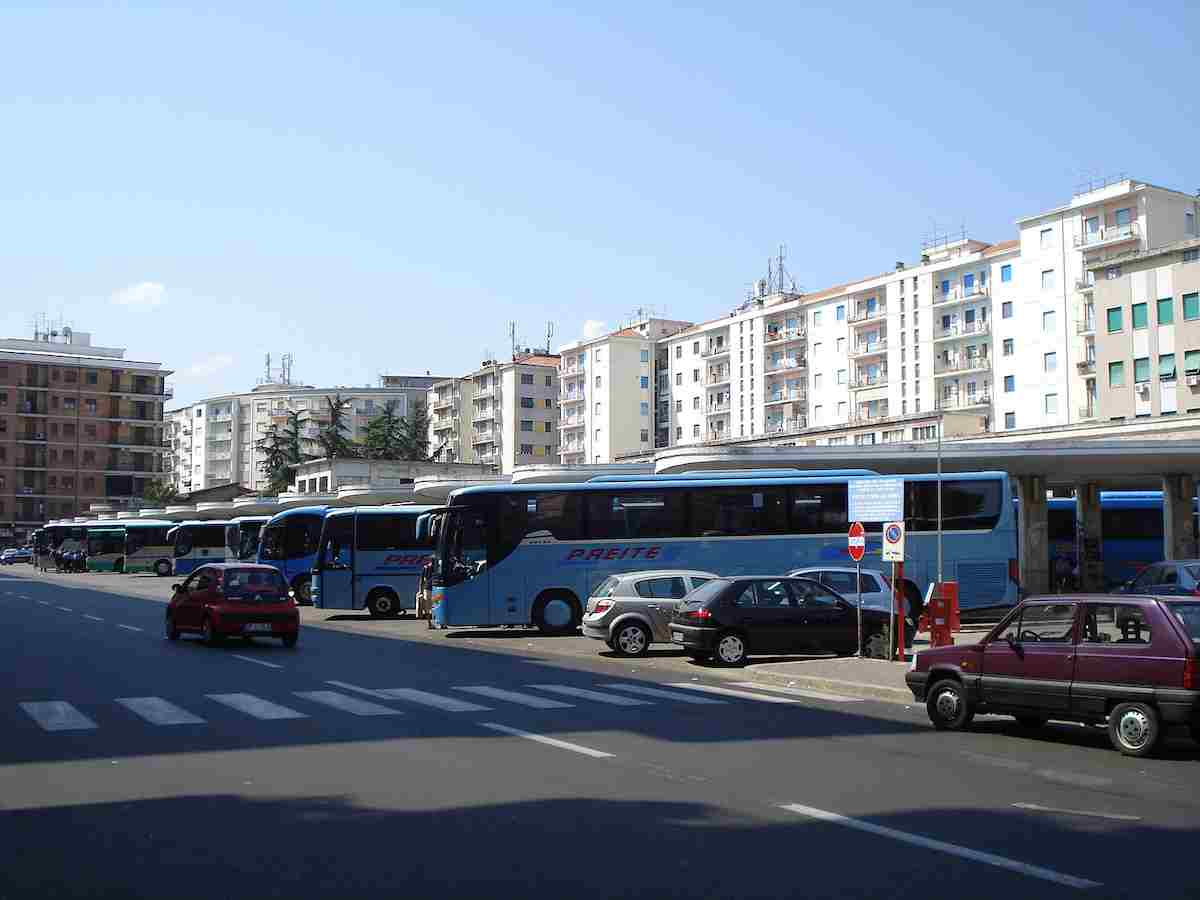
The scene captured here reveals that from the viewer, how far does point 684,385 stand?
4387 inches

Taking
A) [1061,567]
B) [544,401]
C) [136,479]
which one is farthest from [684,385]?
[1061,567]

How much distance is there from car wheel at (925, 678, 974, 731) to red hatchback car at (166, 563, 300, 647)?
580 inches

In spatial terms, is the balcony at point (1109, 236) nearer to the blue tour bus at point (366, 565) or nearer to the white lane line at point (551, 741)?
the blue tour bus at point (366, 565)

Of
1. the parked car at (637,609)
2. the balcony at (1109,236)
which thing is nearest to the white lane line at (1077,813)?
the parked car at (637,609)

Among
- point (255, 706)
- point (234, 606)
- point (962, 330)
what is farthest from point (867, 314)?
point (255, 706)

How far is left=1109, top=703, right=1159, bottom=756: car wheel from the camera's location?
11.7 metres

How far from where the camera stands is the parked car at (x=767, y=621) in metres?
21.7

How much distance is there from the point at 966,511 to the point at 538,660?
37.9 feet

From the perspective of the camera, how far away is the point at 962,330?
87.6 m

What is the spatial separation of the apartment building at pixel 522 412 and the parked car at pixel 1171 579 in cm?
9358

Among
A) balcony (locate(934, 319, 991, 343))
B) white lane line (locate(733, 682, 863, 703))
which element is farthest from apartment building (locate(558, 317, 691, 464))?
white lane line (locate(733, 682, 863, 703))

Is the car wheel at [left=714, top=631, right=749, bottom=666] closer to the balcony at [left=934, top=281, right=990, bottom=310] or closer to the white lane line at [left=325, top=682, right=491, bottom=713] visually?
the white lane line at [left=325, top=682, right=491, bottom=713]

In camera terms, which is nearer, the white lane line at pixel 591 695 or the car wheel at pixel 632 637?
the white lane line at pixel 591 695

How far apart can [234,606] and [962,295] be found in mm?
71836
